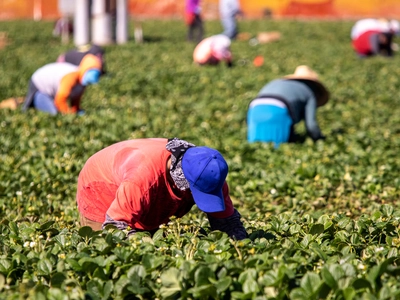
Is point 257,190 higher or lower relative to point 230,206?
lower

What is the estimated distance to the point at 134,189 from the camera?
4.04 meters

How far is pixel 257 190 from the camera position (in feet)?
22.4

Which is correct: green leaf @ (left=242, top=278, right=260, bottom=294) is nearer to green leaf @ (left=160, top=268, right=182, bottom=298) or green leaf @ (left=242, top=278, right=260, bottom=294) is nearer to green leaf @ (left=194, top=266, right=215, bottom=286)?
green leaf @ (left=194, top=266, right=215, bottom=286)

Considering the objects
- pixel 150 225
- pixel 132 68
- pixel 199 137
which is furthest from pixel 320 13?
pixel 150 225

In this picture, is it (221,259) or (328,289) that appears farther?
(221,259)

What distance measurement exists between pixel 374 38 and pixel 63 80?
33.6ft

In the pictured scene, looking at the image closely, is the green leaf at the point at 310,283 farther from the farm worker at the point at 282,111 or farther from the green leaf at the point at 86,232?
the farm worker at the point at 282,111

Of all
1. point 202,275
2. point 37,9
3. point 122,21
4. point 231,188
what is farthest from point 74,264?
point 37,9

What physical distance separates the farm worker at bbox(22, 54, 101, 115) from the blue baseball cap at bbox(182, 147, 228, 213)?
547cm

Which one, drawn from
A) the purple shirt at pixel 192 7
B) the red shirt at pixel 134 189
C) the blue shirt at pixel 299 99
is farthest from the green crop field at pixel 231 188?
the purple shirt at pixel 192 7

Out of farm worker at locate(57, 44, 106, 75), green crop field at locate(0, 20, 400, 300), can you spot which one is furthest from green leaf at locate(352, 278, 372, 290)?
farm worker at locate(57, 44, 106, 75)

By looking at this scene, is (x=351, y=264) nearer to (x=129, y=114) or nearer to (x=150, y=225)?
(x=150, y=225)

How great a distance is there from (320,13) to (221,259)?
37121 mm

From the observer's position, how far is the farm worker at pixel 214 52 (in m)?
15.2
